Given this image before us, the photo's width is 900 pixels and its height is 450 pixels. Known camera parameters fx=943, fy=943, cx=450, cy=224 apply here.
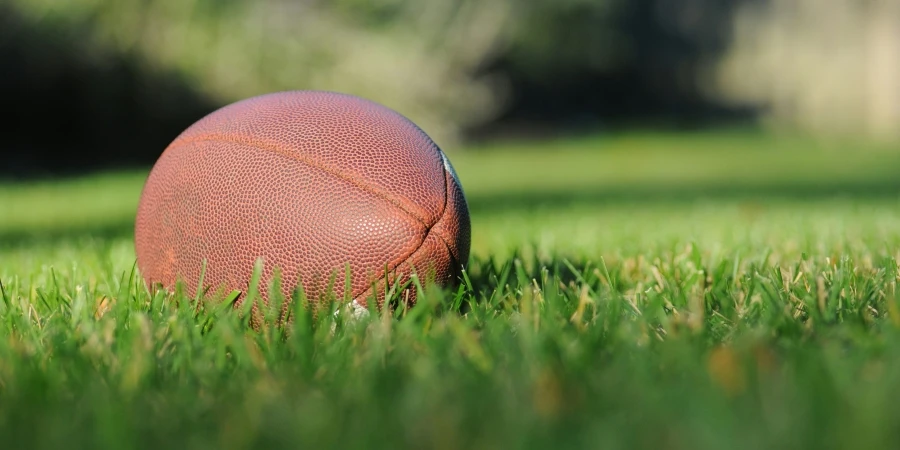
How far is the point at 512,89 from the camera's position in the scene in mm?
20438

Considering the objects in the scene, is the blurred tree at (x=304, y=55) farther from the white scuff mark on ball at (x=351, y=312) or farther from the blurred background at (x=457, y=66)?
the white scuff mark on ball at (x=351, y=312)

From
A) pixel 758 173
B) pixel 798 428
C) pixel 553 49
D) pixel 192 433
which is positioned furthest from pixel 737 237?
pixel 553 49

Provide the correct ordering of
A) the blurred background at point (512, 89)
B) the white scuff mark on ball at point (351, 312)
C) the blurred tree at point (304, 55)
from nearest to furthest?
the white scuff mark on ball at point (351, 312) < the blurred background at point (512, 89) < the blurred tree at point (304, 55)

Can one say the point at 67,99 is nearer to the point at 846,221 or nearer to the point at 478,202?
the point at 478,202

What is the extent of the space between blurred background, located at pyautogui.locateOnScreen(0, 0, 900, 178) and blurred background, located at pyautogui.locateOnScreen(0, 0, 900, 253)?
0.10 feet

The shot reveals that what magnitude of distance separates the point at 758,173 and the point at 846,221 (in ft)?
19.9

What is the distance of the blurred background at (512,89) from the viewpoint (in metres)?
8.79

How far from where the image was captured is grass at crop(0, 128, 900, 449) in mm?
1441

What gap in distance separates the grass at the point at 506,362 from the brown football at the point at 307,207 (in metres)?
0.14

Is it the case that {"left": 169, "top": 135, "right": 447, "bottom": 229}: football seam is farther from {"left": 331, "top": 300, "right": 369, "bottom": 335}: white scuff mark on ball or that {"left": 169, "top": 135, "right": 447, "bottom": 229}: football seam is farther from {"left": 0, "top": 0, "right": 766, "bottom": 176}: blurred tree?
{"left": 0, "top": 0, "right": 766, "bottom": 176}: blurred tree

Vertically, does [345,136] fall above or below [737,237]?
above

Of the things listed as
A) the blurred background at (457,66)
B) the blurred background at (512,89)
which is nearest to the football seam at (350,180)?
the blurred background at (512,89)

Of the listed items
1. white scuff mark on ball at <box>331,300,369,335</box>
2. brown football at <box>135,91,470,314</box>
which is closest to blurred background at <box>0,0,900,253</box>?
brown football at <box>135,91,470,314</box>

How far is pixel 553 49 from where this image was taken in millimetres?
19547
